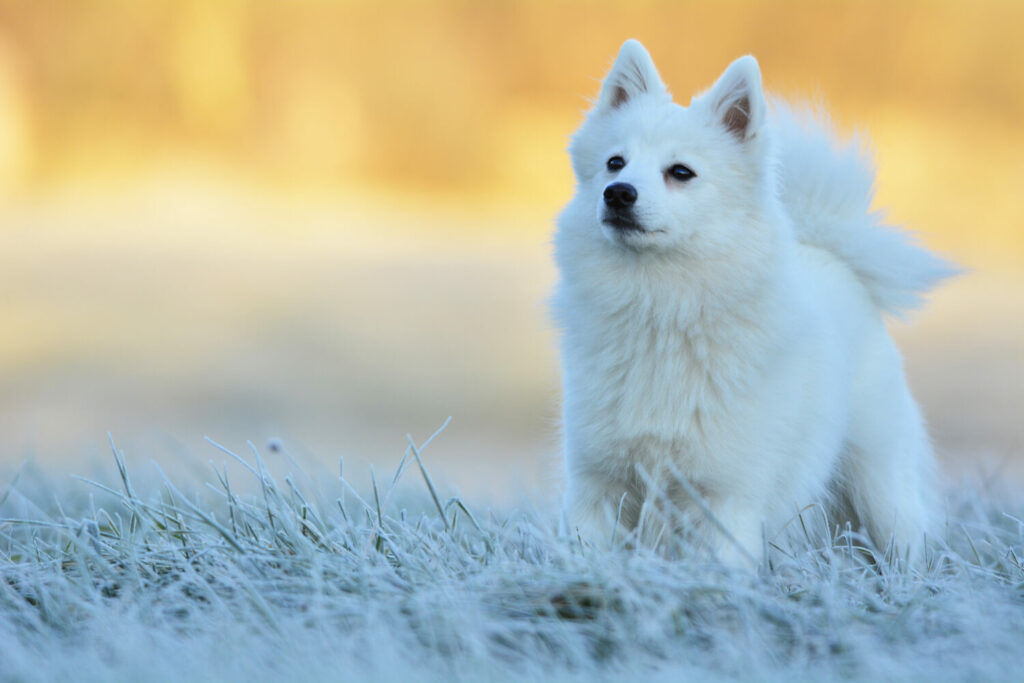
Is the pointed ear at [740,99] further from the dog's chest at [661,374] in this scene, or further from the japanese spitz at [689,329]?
the dog's chest at [661,374]

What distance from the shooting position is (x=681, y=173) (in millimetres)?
3271

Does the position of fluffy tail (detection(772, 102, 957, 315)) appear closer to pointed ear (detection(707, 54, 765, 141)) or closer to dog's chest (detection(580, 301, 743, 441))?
pointed ear (detection(707, 54, 765, 141))

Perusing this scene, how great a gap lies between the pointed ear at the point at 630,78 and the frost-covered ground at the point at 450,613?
1.64m

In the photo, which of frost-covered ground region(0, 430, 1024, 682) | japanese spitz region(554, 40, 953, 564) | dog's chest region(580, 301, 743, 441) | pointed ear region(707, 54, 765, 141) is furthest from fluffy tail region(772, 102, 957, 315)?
frost-covered ground region(0, 430, 1024, 682)

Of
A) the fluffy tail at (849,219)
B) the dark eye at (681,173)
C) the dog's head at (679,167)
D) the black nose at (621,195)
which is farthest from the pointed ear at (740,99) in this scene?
the fluffy tail at (849,219)

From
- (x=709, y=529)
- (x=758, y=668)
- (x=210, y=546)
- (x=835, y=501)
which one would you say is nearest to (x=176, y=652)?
(x=210, y=546)

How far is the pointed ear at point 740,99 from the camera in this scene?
334 cm

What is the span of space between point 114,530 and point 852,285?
284 centimetres

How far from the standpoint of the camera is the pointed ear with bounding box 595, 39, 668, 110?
141 inches

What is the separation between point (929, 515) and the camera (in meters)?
4.04

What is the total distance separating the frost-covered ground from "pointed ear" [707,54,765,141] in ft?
4.67

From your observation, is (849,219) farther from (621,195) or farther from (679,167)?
(621,195)

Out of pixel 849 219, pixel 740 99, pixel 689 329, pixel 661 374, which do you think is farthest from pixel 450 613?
pixel 849 219

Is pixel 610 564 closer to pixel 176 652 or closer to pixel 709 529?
pixel 709 529
